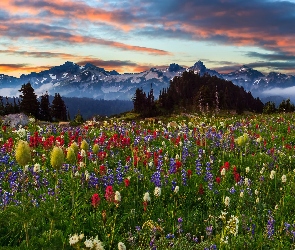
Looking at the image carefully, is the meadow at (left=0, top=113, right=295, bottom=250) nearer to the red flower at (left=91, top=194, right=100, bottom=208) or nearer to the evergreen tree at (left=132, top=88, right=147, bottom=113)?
the red flower at (left=91, top=194, right=100, bottom=208)

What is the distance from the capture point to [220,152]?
1138 cm

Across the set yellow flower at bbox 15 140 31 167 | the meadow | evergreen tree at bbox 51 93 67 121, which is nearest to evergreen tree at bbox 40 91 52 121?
evergreen tree at bbox 51 93 67 121

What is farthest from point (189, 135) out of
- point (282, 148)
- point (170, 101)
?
point (170, 101)

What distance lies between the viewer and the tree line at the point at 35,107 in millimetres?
91725

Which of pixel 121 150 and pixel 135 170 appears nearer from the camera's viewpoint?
pixel 135 170

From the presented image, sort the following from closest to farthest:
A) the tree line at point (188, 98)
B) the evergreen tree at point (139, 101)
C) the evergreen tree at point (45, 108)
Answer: the evergreen tree at point (45, 108) < the evergreen tree at point (139, 101) < the tree line at point (188, 98)

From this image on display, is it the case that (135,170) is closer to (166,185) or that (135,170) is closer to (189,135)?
(166,185)

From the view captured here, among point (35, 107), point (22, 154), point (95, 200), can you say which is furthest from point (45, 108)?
point (22, 154)

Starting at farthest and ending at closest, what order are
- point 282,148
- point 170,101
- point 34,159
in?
point 170,101, point 282,148, point 34,159

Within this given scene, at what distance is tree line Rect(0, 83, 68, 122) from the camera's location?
91725 millimetres

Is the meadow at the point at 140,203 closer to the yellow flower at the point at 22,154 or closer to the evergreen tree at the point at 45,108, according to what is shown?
the yellow flower at the point at 22,154

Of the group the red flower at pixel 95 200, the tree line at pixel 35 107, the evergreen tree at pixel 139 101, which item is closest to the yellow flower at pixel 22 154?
the red flower at pixel 95 200

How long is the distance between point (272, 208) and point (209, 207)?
136cm

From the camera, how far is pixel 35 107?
9381 centimetres
